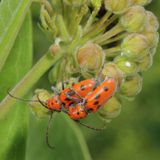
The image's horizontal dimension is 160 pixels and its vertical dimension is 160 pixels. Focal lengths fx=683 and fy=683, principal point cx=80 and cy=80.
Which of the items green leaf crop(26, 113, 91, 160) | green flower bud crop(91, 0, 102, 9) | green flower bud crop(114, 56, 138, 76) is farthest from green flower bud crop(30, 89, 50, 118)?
green leaf crop(26, 113, 91, 160)

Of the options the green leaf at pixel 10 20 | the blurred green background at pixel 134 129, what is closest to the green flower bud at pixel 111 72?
the green leaf at pixel 10 20

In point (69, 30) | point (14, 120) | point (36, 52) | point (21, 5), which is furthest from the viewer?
point (36, 52)

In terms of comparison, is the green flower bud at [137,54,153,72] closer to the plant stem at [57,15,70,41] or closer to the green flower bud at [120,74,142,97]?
the green flower bud at [120,74,142,97]

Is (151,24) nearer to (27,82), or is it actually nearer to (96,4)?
(96,4)

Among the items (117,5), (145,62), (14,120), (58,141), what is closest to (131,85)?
(145,62)

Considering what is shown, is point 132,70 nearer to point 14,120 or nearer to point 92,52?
point 92,52

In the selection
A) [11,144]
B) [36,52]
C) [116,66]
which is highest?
[116,66]

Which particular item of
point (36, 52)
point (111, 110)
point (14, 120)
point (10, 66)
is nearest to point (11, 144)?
point (14, 120)
